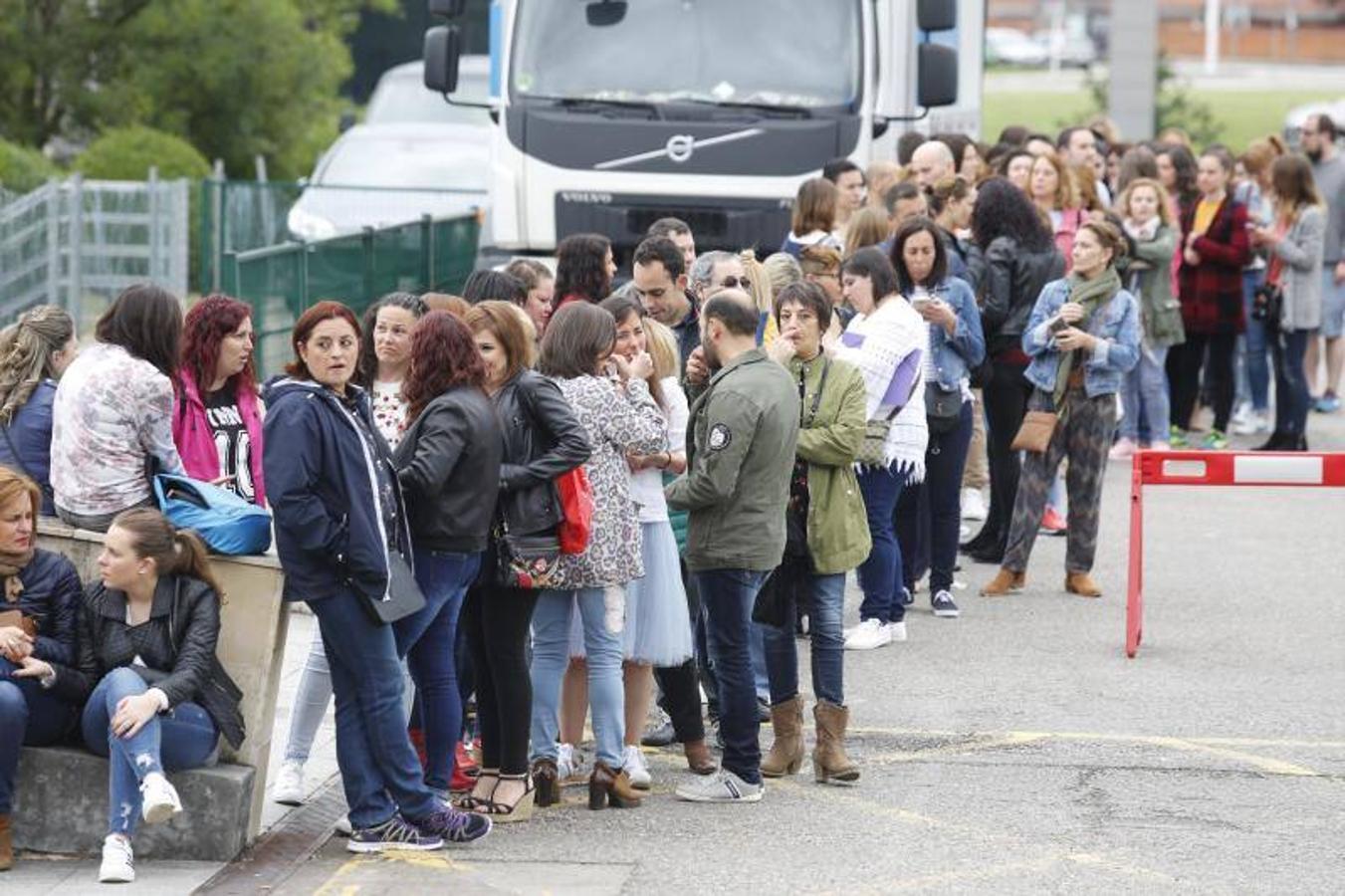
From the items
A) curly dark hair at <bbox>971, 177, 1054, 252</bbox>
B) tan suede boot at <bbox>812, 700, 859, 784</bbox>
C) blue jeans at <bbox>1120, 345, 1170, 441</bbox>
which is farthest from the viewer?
blue jeans at <bbox>1120, 345, 1170, 441</bbox>

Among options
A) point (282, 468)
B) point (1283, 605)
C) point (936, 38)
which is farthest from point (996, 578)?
→ point (936, 38)

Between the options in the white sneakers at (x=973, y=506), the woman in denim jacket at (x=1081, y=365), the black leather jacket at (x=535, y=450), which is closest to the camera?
the black leather jacket at (x=535, y=450)

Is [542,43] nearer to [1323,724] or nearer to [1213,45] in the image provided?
[1323,724]

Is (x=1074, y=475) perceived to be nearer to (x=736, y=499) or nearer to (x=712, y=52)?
(x=736, y=499)

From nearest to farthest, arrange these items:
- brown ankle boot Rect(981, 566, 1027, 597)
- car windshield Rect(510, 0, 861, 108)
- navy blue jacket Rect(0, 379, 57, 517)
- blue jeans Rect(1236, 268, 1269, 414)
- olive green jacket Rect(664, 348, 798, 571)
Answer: olive green jacket Rect(664, 348, 798, 571) → navy blue jacket Rect(0, 379, 57, 517) → brown ankle boot Rect(981, 566, 1027, 597) → car windshield Rect(510, 0, 861, 108) → blue jeans Rect(1236, 268, 1269, 414)

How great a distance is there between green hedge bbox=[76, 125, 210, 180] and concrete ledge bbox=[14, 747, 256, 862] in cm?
1892

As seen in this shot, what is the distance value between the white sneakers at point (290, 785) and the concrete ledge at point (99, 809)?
64 cm

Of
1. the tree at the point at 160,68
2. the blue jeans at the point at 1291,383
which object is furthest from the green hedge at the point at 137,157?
the blue jeans at the point at 1291,383

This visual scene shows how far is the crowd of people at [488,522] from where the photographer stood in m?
7.23

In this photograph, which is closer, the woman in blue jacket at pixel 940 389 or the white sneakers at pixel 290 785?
the white sneakers at pixel 290 785

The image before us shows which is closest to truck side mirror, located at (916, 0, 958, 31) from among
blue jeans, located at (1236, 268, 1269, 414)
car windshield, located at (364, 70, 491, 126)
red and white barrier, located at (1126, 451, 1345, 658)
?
blue jeans, located at (1236, 268, 1269, 414)

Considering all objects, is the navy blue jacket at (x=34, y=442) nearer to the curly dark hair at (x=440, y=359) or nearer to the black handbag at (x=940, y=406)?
the curly dark hair at (x=440, y=359)

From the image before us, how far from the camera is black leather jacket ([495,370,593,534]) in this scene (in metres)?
7.66

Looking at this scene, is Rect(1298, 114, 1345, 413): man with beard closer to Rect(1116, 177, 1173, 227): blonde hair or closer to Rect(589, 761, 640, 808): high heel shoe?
Rect(1116, 177, 1173, 227): blonde hair
